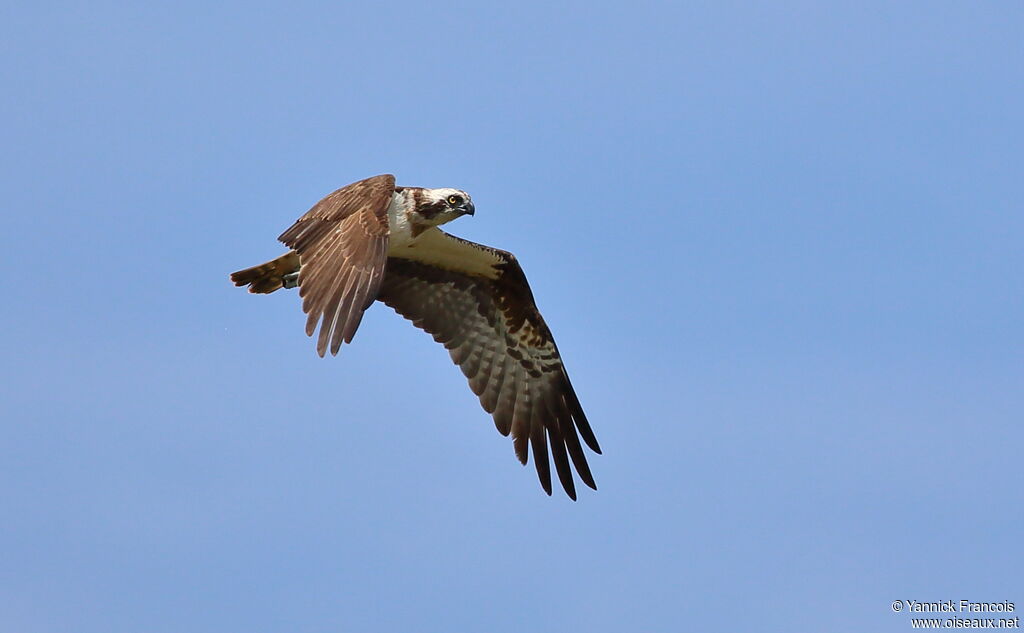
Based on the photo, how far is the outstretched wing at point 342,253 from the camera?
501 inches

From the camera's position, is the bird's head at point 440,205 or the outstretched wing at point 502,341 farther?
the outstretched wing at point 502,341

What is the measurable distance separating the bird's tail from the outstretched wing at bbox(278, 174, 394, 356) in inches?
39.5

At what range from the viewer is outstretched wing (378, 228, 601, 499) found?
658 inches

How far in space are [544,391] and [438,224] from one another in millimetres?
2647

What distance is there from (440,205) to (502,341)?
8.10ft

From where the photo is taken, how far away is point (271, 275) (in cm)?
1539

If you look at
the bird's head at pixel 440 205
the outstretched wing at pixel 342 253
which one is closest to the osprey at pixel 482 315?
the bird's head at pixel 440 205

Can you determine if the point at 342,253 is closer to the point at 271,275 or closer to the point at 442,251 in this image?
the point at 271,275

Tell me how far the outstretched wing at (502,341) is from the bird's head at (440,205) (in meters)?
1.19

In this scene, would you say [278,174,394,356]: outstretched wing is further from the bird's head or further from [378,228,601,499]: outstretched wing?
[378,228,601,499]: outstretched wing

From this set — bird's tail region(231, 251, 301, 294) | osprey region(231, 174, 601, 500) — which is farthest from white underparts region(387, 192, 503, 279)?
bird's tail region(231, 251, 301, 294)

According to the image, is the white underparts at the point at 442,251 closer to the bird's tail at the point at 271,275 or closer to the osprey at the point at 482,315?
the osprey at the point at 482,315

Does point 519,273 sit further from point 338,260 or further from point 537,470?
point 338,260

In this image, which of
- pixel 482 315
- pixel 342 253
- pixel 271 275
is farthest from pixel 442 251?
pixel 342 253
